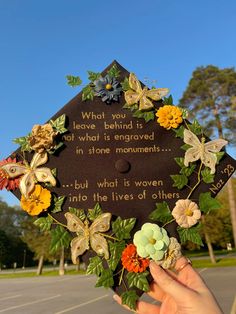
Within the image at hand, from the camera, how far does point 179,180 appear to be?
262 centimetres

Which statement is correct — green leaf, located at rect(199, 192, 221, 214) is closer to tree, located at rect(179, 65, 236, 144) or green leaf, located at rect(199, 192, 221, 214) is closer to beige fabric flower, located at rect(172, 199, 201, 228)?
beige fabric flower, located at rect(172, 199, 201, 228)

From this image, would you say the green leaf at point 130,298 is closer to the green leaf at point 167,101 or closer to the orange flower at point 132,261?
the orange flower at point 132,261

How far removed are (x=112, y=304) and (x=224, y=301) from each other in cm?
332

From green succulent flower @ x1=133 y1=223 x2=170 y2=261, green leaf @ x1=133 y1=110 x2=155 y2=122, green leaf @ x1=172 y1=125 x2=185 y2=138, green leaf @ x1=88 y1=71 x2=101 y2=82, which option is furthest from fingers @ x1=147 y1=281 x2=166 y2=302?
green leaf @ x1=88 y1=71 x2=101 y2=82

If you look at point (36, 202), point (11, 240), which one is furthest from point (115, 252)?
point (11, 240)

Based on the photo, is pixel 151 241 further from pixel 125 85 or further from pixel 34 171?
pixel 125 85

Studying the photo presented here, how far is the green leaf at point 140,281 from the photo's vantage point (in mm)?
2336

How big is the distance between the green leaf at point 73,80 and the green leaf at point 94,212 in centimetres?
94

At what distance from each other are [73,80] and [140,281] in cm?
153

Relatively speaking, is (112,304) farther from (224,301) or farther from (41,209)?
(41,209)

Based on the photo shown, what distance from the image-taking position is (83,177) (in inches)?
103

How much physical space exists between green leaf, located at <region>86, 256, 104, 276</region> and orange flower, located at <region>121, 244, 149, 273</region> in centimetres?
15

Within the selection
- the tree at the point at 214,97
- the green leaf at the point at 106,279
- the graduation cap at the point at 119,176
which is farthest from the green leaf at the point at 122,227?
the tree at the point at 214,97

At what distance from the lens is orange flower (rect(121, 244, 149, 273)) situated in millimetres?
2332
